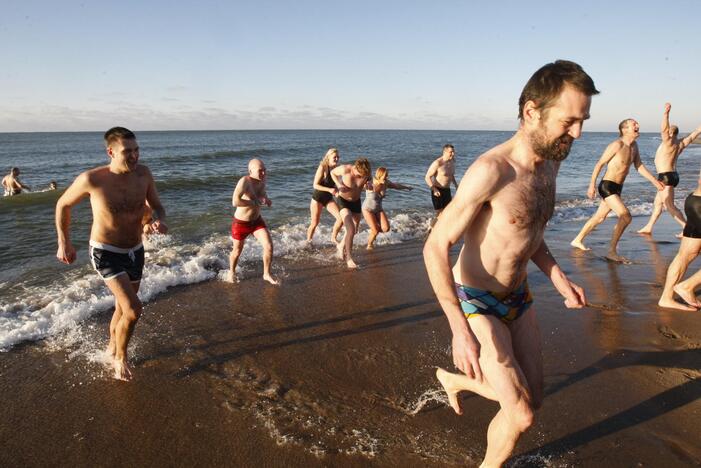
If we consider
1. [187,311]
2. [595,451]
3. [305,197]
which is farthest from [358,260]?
[305,197]

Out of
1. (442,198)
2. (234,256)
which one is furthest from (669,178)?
(234,256)

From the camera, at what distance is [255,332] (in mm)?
4910

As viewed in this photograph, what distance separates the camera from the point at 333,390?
3.74 metres

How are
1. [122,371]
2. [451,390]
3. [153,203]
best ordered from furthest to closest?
[153,203], [122,371], [451,390]

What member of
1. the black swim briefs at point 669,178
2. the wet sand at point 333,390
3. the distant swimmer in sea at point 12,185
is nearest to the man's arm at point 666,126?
the black swim briefs at point 669,178

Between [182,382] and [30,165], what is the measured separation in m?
29.9

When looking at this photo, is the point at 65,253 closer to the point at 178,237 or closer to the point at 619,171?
the point at 178,237

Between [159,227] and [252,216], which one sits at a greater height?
[159,227]

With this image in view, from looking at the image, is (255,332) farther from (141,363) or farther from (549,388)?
(549,388)

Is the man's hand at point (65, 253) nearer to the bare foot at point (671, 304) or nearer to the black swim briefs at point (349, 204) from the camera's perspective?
the black swim briefs at point (349, 204)

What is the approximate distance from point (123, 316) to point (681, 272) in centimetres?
565

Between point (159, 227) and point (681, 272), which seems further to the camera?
point (681, 272)

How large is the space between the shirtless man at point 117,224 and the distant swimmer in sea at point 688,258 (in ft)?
17.3

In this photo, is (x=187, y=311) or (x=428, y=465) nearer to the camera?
(x=428, y=465)
